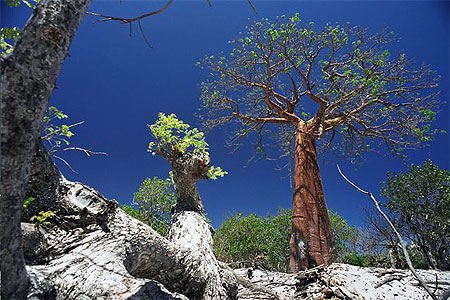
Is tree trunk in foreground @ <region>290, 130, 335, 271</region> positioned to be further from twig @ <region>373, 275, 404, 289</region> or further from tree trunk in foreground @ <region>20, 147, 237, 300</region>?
tree trunk in foreground @ <region>20, 147, 237, 300</region>

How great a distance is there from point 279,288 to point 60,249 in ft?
12.8

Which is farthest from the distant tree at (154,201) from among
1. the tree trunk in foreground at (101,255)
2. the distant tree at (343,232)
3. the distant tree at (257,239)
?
the distant tree at (343,232)

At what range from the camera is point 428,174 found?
32.1 ft

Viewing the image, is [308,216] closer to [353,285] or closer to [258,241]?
[353,285]

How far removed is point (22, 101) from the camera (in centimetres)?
106

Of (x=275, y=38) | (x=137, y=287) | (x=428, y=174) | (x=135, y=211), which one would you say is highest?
(x=275, y=38)

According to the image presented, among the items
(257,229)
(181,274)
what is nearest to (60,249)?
(181,274)

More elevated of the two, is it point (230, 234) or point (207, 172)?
point (230, 234)

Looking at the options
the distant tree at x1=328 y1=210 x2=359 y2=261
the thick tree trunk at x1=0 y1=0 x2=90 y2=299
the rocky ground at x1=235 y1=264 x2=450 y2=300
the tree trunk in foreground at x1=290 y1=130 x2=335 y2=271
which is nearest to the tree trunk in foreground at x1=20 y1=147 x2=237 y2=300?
the thick tree trunk at x1=0 y1=0 x2=90 y2=299

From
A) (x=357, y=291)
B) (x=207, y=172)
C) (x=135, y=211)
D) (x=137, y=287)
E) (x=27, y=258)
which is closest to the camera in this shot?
(x=137, y=287)

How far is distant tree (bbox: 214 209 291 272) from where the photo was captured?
14.3 metres

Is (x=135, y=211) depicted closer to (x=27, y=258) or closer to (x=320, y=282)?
(x=320, y=282)

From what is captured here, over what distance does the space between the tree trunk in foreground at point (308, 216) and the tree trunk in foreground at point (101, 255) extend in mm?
3852

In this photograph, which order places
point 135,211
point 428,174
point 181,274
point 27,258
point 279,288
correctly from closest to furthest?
point 27,258, point 181,274, point 279,288, point 428,174, point 135,211
